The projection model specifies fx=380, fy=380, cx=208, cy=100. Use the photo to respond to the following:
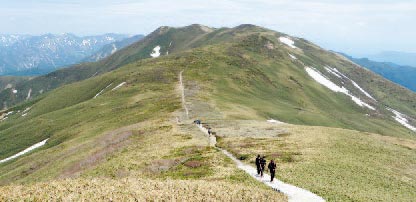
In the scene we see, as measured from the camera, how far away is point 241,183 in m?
40.5

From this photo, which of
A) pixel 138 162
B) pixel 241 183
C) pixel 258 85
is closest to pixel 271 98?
pixel 258 85

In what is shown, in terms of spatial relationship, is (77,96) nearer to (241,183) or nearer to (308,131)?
(308,131)

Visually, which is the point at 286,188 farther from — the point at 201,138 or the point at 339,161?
the point at 201,138

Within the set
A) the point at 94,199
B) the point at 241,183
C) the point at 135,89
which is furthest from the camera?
the point at 135,89

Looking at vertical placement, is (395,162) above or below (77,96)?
above

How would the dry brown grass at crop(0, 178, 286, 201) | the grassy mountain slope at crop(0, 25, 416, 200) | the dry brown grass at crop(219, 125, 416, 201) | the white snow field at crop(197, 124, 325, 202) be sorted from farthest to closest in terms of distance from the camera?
the grassy mountain slope at crop(0, 25, 416, 200) < the dry brown grass at crop(219, 125, 416, 201) < the white snow field at crop(197, 124, 325, 202) < the dry brown grass at crop(0, 178, 286, 201)

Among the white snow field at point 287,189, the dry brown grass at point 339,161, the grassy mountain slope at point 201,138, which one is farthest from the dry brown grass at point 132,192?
the dry brown grass at point 339,161

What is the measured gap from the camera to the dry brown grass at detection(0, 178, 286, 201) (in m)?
28.3

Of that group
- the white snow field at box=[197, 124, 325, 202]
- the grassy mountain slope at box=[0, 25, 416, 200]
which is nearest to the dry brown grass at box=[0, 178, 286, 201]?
the grassy mountain slope at box=[0, 25, 416, 200]

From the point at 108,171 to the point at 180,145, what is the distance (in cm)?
1395

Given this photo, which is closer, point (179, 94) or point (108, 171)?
point (108, 171)

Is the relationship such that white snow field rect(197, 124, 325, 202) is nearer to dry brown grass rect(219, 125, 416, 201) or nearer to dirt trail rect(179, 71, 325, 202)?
dirt trail rect(179, 71, 325, 202)

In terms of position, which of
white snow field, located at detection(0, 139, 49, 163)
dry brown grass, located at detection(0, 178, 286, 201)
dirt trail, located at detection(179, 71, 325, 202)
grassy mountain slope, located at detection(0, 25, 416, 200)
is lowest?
white snow field, located at detection(0, 139, 49, 163)

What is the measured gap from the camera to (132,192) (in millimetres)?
30578
